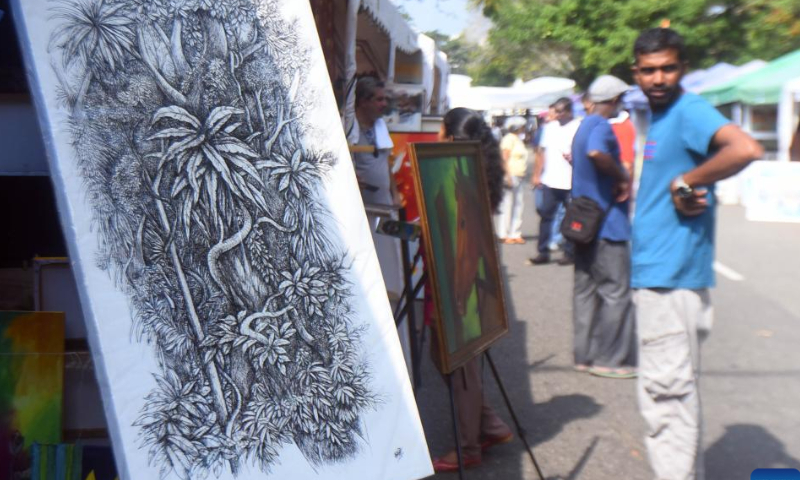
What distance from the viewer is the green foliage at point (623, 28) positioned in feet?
85.1

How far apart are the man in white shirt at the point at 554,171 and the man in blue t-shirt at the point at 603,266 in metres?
3.25

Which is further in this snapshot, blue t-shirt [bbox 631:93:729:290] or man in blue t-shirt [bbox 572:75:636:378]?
man in blue t-shirt [bbox 572:75:636:378]

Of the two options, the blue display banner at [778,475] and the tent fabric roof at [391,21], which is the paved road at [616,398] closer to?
the tent fabric roof at [391,21]

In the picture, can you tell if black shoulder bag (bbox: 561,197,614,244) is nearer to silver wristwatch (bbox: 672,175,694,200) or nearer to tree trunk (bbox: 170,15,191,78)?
silver wristwatch (bbox: 672,175,694,200)

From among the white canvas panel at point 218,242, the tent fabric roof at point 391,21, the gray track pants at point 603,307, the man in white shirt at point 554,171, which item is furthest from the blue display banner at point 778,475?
the man in white shirt at point 554,171

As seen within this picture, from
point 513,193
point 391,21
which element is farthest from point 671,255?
point 513,193

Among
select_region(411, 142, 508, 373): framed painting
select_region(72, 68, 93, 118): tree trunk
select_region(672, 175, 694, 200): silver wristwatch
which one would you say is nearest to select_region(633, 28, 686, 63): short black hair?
select_region(672, 175, 694, 200): silver wristwatch

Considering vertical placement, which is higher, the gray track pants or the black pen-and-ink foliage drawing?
the black pen-and-ink foliage drawing

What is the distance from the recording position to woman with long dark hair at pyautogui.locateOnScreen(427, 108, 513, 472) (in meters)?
4.43

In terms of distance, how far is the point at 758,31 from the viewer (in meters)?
25.2

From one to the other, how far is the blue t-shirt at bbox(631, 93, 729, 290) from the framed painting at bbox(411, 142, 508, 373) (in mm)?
724

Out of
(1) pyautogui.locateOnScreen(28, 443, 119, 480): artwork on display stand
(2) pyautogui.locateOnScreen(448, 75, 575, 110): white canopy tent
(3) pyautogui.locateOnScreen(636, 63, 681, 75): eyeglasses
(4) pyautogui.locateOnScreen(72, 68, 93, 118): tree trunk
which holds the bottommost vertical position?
(1) pyautogui.locateOnScreen(28, 443, 119, 480): artwork on display stand

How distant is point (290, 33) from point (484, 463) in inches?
101

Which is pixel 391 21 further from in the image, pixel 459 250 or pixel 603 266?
pixel 459 250
